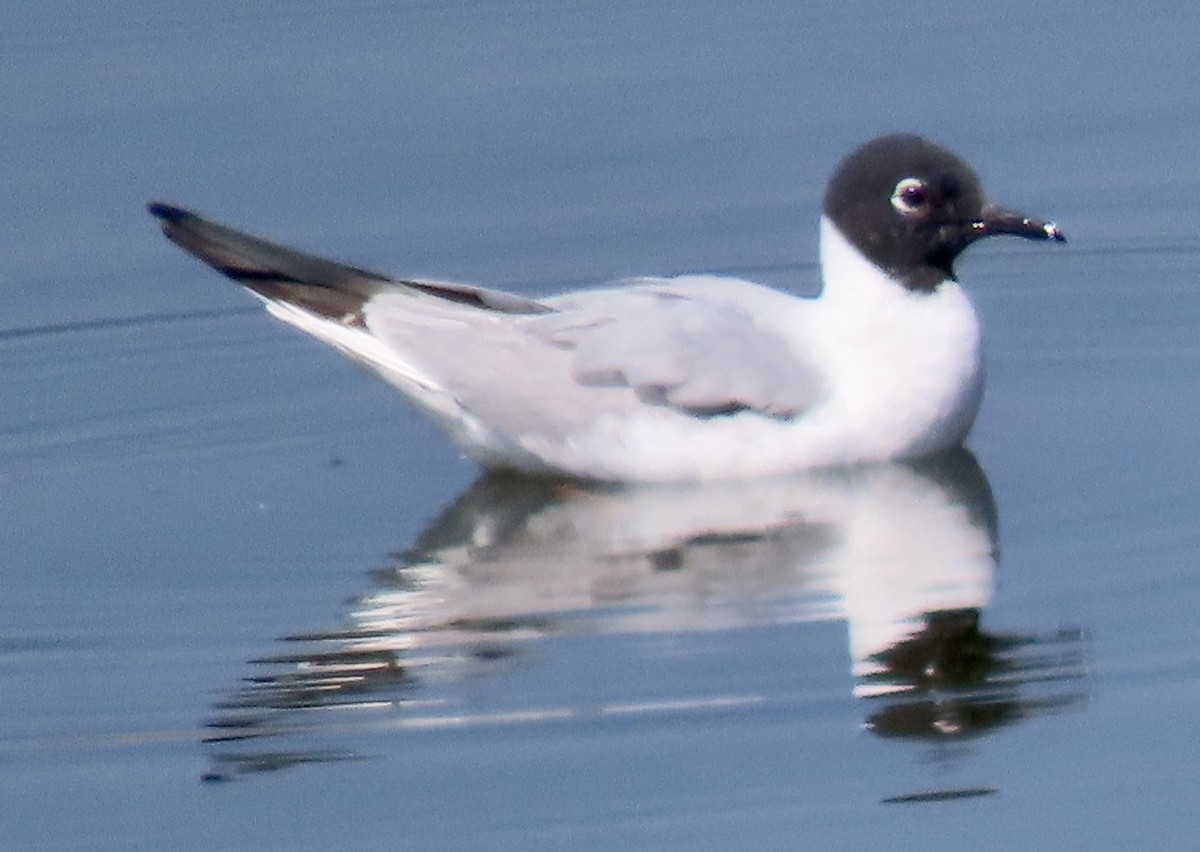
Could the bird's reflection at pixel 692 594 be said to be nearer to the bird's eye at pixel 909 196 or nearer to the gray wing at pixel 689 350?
the gray wing at pixel 689 350

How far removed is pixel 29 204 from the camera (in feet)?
39.4

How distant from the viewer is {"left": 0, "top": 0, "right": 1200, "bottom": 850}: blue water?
23.6ft

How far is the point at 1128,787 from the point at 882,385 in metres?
2.71

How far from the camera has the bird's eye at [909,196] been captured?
976 cm

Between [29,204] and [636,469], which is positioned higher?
[29,204]

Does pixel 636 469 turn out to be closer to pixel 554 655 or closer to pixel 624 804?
pixel 554 655

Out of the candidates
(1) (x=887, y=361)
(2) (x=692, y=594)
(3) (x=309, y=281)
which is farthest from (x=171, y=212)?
(2) (x=692, y=594)

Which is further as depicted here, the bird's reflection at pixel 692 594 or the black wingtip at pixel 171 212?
the black wingtip at pixel 171 212

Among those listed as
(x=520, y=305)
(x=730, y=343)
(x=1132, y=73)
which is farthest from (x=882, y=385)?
(x=1132, y=73)

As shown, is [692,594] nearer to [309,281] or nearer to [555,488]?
[555,488]

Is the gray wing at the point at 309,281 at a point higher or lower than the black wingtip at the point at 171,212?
lower

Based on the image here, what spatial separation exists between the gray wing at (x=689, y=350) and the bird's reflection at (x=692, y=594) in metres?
0.28

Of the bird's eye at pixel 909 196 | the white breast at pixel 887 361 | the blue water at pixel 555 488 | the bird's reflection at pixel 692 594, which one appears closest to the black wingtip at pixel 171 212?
the blue water at pixel 555 488

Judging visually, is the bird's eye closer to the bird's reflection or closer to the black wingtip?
the bird's reflection
